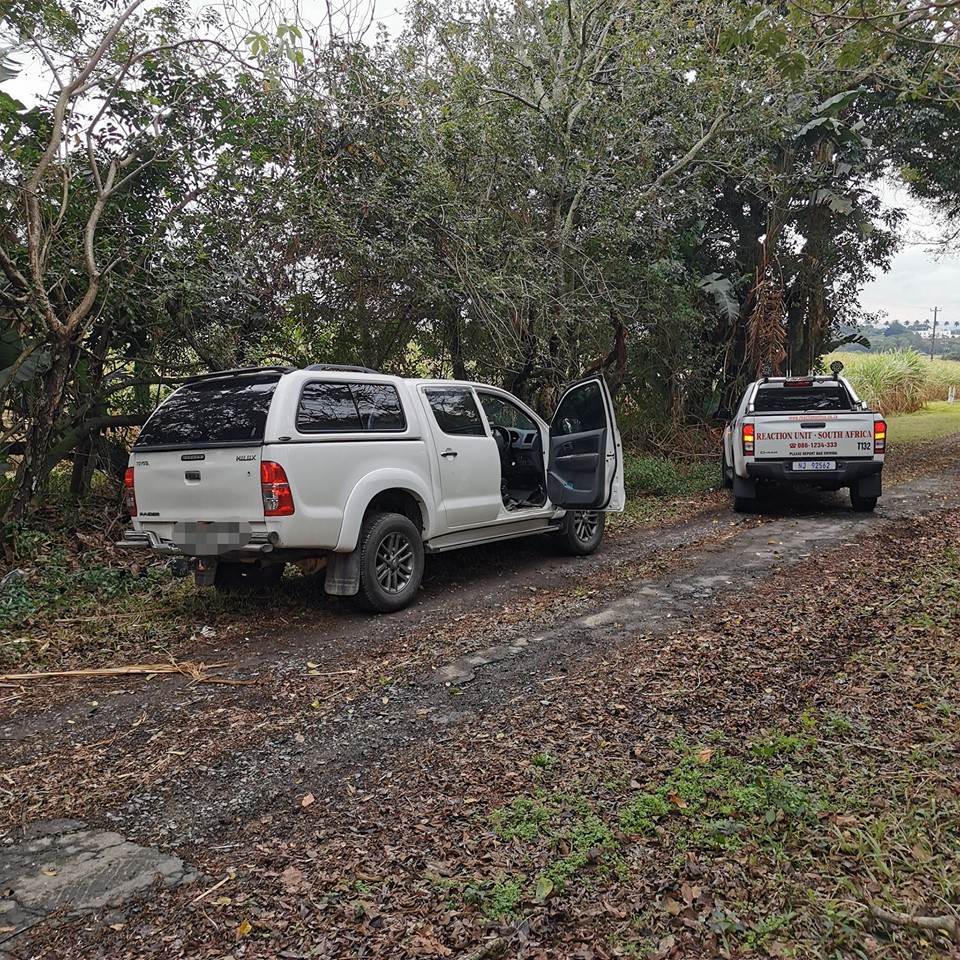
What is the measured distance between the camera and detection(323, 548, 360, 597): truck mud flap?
19.2ft

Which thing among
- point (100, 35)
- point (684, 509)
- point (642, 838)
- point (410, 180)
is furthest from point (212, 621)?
point (684, 509)

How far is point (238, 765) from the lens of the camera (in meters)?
3.69

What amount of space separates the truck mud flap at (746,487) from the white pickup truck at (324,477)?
11.2 feet

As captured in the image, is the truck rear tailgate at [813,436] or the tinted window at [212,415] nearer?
the tinted window at [212,415]

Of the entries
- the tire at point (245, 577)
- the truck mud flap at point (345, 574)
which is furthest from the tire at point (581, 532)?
the tire at point (245, 577)

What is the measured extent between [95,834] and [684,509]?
355 inches

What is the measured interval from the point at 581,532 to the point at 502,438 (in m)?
1.31

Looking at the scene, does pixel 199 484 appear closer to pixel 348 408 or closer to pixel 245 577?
pixel 348 408

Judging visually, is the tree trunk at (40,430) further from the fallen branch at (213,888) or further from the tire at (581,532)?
the fallen branch at (213,888)

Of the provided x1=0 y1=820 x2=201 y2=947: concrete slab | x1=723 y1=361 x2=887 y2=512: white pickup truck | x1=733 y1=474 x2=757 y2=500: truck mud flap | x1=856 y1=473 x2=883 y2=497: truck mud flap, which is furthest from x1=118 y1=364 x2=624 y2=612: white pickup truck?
x1=856 y1=473 x2=883 y2=497: truck mud flap

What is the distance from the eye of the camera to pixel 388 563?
6.22 meters

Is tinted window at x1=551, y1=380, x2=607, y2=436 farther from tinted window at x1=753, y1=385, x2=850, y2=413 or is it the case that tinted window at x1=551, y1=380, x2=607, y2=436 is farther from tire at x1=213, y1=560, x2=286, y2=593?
tinted window at x1=753, y1=385, x2=850, y2=413

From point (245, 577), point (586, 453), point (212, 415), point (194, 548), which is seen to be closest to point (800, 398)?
point (586, 453)

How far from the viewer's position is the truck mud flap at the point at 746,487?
1010 centimetres
